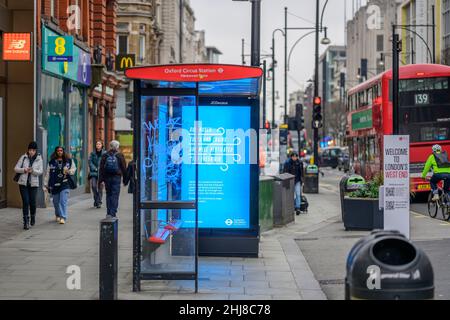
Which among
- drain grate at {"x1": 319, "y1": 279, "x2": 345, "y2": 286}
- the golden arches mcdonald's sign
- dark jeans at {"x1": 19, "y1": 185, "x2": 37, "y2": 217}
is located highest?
the golden arches mcdonald's sign

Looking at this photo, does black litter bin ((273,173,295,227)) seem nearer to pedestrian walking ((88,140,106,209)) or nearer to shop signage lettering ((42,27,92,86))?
pedestrian walking ((88,140,106,209))

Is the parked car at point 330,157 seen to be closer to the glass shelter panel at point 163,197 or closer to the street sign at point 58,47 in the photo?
the street sign at point 58,47

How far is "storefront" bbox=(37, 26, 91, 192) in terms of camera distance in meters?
23.1

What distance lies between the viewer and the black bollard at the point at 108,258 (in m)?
8.84

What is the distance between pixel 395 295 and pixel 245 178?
6660 millimetres

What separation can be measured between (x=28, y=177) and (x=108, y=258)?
8.70 meters

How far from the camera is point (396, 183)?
1229cm

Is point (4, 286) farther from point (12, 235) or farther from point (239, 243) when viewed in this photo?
point (12, 235)

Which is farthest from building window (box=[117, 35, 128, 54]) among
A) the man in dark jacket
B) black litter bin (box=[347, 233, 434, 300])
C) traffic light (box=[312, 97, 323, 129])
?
black litter bin (box=[347, 233, 434, 300])

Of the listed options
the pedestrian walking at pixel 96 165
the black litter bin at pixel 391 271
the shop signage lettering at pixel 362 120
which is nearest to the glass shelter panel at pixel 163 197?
the black litter bin at pixel 391 271

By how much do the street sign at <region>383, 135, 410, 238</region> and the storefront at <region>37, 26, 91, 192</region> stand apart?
1200cm

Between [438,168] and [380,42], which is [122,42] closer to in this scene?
[438,168]

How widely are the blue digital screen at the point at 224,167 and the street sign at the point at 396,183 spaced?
2.11 metres

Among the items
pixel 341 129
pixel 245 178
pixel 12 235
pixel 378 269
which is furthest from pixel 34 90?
A: pixel 341 129
